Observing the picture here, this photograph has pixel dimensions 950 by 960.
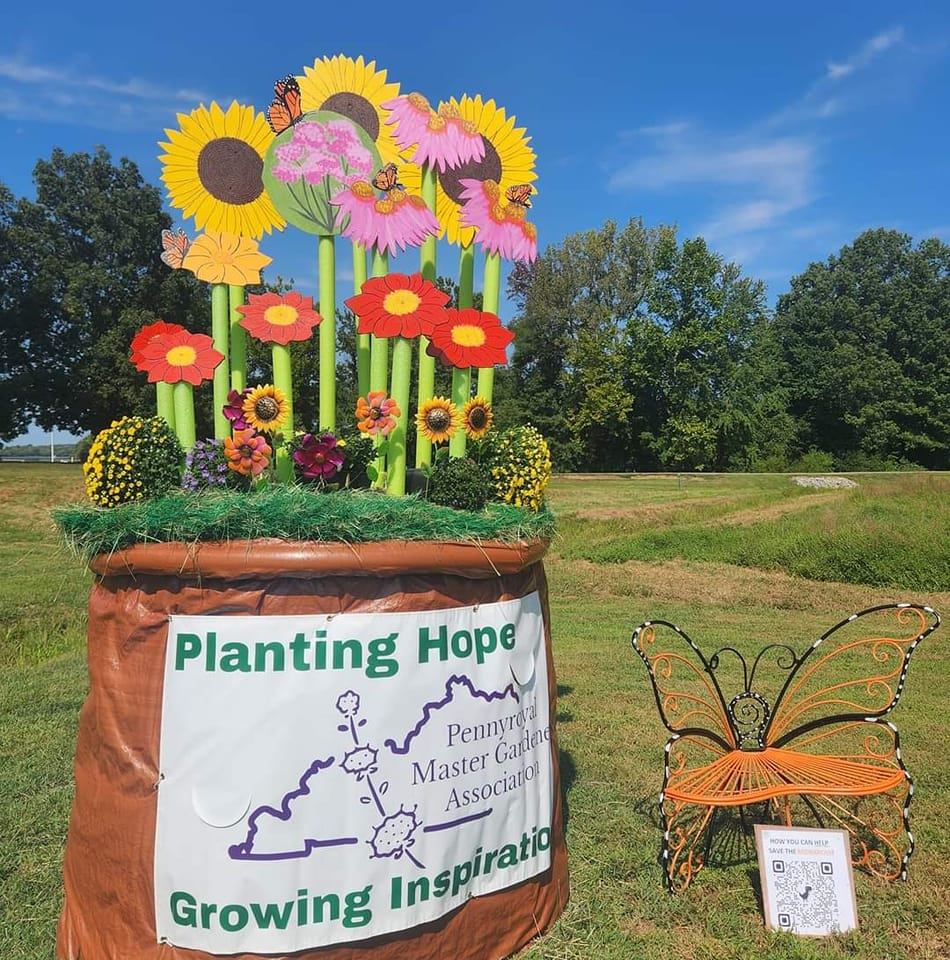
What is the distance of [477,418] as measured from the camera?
2.92 m

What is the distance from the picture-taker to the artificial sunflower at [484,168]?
3209 mm

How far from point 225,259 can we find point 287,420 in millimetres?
685

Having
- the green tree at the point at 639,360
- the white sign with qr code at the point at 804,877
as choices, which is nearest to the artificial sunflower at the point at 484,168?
the white sign with qr code at the point at 804,877

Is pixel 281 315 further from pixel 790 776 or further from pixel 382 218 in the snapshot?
pixel 790 776

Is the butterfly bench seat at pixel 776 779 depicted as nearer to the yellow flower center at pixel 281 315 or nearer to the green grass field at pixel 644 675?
the green grass field at pixel 644 675

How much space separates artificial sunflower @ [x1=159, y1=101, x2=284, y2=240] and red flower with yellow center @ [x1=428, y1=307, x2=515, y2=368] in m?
0.79

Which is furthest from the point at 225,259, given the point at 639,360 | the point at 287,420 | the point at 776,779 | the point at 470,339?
the point at 639,360

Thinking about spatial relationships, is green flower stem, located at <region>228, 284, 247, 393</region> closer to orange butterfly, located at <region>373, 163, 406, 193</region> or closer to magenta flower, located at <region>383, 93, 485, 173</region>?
orange butterfly, located at <region>373, 163, 406, 193</region>

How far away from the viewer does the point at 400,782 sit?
2213mm

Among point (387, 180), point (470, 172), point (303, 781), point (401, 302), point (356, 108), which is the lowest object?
point (303, 781)

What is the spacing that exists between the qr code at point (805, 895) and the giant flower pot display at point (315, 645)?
28.8 inches

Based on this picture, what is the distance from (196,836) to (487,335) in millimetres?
1866

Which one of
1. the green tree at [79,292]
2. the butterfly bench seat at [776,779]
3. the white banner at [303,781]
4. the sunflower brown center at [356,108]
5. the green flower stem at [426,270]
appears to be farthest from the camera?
the green tree at [79,292]

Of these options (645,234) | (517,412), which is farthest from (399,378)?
(645,234)
